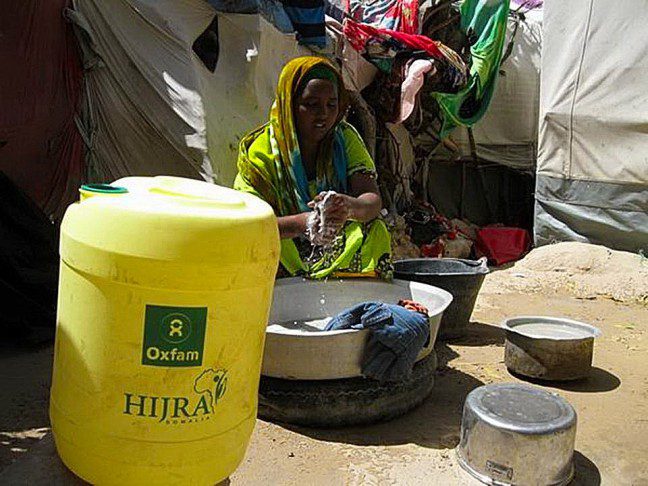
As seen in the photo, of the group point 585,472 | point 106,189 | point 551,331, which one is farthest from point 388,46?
point 106,189

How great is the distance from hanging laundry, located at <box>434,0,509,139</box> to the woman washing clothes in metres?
3.58

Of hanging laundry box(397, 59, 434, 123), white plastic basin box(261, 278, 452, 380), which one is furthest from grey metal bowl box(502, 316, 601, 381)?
hanging laundry box(397, 59, 434, 123)

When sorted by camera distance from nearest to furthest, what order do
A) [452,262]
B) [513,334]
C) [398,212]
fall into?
[513,334], [452,262], [398,212]

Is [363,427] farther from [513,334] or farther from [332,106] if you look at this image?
[332,106]

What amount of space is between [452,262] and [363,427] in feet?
5.37

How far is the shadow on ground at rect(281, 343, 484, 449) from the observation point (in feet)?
8.30

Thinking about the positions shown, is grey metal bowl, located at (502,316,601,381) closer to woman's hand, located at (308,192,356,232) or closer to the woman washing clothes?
the woman washing clothes

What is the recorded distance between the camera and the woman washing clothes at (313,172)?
303 centimetres

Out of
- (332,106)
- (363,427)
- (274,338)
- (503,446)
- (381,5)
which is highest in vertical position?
(381,5)

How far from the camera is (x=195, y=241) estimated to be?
1366 mm

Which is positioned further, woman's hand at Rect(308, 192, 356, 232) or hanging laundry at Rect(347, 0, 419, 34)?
hanging laundry at Rect(347, 0, 419, 34)

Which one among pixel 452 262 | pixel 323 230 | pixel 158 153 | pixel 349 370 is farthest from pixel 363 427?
pixel 158 153

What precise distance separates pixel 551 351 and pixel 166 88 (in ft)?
9.31

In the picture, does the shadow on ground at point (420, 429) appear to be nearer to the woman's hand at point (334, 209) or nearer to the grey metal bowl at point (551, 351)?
the grey metal bowl at point (551, 351)
